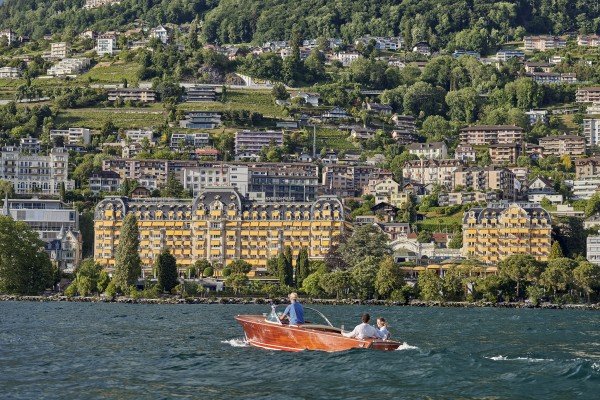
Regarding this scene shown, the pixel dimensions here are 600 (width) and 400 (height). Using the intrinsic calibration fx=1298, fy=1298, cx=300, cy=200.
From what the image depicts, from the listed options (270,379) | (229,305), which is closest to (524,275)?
(229,305)

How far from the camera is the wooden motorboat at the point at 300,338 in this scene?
48.2 metres

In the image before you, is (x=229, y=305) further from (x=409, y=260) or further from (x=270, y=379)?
(x=270, y=379)

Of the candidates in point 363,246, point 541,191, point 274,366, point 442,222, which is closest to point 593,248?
point 442,222

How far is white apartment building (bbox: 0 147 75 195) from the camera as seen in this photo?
187500mm

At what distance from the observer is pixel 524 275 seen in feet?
403

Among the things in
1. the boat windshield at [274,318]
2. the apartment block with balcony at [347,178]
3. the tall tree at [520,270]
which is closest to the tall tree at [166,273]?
the tall tree at [520,270]

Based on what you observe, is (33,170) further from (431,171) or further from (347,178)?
(431,171)

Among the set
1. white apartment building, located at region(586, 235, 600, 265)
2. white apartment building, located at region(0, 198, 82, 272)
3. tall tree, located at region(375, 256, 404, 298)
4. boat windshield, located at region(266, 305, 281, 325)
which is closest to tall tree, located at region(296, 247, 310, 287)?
tall tree, located at region(375, 256, 404, 298)

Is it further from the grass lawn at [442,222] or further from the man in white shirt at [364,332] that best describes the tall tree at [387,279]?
the man in white shirt at [364,332]

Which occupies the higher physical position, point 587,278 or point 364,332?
point 364,332

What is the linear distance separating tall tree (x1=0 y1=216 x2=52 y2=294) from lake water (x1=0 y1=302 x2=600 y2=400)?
5107 cm

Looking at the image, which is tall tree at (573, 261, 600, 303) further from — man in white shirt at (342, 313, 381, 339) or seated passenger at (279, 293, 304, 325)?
man in white shirt at (342, 313, 381, 339)

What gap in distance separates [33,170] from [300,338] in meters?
145

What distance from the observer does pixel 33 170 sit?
18912 cm
